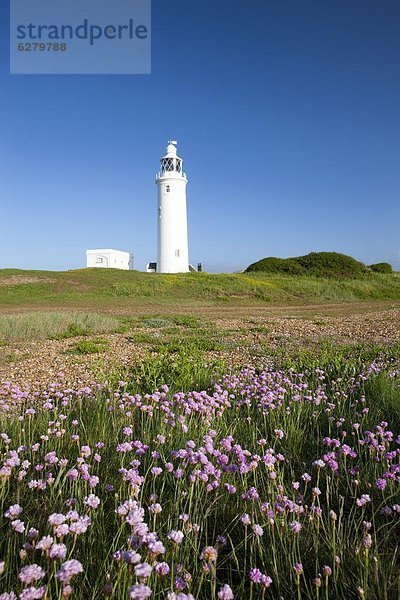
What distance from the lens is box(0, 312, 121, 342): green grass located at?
1062cm

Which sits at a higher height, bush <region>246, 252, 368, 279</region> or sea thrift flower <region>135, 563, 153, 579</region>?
bush <region>246, 252, 368, 279</region>

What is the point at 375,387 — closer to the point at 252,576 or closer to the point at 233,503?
the point at 233,503

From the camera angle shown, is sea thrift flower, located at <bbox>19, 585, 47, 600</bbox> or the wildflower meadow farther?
the wildflower meadow

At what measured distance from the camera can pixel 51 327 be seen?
11.6 m

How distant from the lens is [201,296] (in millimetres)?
28875

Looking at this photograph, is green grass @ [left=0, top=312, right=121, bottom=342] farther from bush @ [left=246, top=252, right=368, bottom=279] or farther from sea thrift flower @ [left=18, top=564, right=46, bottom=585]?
bush @ [left=246, top=252, right=368, bottom=279]

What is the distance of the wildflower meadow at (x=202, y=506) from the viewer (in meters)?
1.59

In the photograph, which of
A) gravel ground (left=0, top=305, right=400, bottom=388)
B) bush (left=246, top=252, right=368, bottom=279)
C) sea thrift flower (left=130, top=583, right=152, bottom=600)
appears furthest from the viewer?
bush (left=246, top=252, right=368, bottom=279)

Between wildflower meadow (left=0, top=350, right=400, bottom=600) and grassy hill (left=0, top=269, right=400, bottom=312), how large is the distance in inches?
759

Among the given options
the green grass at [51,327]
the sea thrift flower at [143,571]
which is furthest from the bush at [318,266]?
the sea thrift flower at [143,571]

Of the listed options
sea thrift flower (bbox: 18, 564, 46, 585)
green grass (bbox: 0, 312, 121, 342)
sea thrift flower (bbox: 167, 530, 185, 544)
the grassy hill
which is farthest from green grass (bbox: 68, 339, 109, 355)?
the grassy hill

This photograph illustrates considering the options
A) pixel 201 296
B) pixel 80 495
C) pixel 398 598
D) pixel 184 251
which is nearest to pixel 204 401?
pixel 80 495

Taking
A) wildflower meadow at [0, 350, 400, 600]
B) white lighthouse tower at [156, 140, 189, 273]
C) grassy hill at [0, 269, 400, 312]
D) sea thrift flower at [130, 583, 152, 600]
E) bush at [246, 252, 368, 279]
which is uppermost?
white lighthouse tower at [156, 140, 189, 273]

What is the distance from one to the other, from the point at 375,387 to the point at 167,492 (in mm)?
3239
